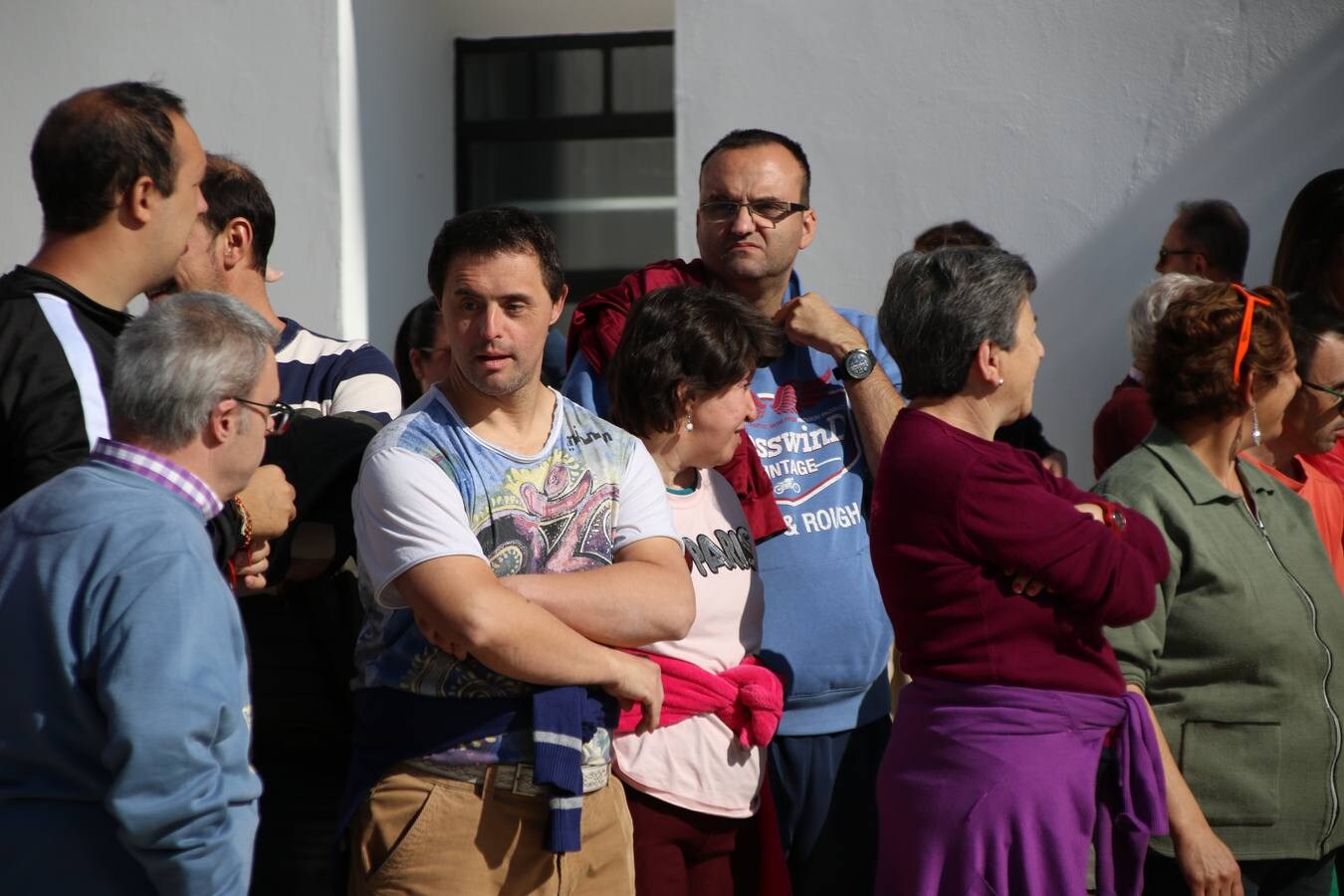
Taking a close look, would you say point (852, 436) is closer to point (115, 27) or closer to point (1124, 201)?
point (1124, 201)

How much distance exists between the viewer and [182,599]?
1996 mm

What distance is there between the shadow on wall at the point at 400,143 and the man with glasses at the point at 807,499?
2384 millimetres

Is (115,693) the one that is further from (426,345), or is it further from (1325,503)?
(1325,503)

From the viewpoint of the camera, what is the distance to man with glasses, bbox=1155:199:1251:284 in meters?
4.51

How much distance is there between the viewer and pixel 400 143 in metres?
5.75

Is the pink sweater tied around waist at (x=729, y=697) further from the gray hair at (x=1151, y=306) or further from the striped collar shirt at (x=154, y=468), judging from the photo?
the gray hair at (x=1151, y=306)

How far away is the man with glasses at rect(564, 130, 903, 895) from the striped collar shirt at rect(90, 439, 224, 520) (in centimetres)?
121

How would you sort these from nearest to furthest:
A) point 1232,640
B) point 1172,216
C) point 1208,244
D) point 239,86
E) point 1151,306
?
point 1232,640
point 1151,306
point 1208,244
point 1172,216
point 239,86

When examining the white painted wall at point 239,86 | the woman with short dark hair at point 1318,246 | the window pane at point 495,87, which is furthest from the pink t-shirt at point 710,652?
the window pane at point 495,87

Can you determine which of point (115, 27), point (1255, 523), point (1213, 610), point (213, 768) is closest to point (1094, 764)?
point (1213, 610)

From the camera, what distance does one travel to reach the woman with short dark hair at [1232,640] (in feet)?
9.84

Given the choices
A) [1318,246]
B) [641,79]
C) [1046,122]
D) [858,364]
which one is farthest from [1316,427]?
[641,79]

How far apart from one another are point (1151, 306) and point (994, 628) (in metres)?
0.96

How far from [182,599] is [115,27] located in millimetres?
4101
